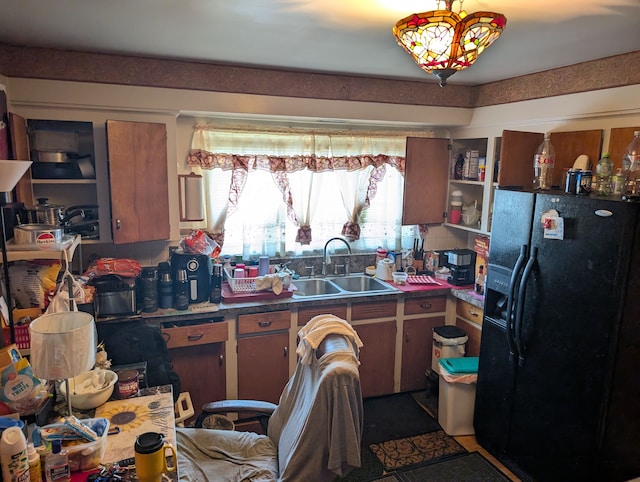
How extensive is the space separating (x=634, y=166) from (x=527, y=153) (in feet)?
2.11

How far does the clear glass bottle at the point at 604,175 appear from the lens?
2.36 metres

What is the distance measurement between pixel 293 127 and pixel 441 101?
1.13m

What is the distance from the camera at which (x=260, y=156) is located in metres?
3.28

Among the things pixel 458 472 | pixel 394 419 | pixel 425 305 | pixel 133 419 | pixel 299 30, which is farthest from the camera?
pixel 425 305

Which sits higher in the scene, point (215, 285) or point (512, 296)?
point (512, 296)

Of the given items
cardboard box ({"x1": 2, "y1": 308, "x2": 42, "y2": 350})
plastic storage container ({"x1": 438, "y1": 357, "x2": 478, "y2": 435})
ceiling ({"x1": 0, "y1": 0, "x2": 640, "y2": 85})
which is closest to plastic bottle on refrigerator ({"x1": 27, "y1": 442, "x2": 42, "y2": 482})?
cardboard box ({"x1": 2, "y1": 308, "x2": 42, "y2": 350})

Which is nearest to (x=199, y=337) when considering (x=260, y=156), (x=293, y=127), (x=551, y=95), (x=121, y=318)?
(x=121, y=318)

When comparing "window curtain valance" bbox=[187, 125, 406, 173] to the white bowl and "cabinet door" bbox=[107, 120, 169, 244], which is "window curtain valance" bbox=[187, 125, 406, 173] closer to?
"cabinet door" bbox=[107, 120, 169, 244]

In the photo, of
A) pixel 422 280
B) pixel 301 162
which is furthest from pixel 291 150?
pixel 422 280

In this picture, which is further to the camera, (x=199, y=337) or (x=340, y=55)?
(x=199, y=337)

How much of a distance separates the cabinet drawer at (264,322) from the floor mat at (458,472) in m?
1.12

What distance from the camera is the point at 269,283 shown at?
302 cm

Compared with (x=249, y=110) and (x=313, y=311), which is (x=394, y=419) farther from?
(x=249, y=110)

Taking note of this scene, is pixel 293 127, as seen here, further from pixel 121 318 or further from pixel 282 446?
pixel 282 446
